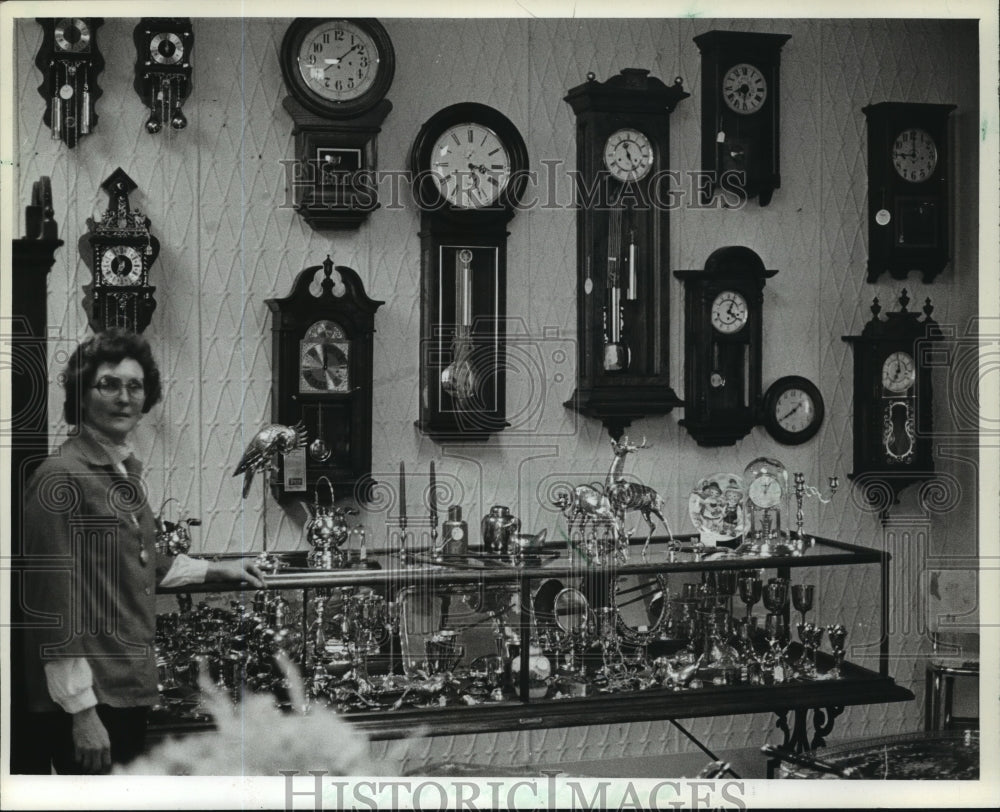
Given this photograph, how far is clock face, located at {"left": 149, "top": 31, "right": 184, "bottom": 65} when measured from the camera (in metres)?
4.40

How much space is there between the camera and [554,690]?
416cm

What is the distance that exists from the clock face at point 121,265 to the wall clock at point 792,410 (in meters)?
2.35

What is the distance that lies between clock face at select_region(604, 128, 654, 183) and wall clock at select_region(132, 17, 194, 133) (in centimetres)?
150

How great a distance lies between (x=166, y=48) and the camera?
441cm

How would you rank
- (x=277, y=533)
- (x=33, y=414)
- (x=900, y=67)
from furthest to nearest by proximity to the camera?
(x=900, y=67)
(x=277, y=533)
(x=33, y=414)

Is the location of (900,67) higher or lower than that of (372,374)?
higher

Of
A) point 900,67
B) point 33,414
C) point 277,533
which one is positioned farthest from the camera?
point 900,67

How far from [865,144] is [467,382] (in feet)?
5.91

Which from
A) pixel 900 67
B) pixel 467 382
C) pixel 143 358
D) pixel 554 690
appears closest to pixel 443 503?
pixel 467 382

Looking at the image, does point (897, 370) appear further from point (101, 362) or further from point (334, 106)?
point (101, 362)

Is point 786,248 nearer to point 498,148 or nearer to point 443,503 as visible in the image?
point 498,148

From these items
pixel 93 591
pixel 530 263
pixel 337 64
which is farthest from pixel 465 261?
pixel 93 591

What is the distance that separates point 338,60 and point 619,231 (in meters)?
1.17

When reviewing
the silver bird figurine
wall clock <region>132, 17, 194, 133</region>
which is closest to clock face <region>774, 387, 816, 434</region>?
the silver bird figurine
